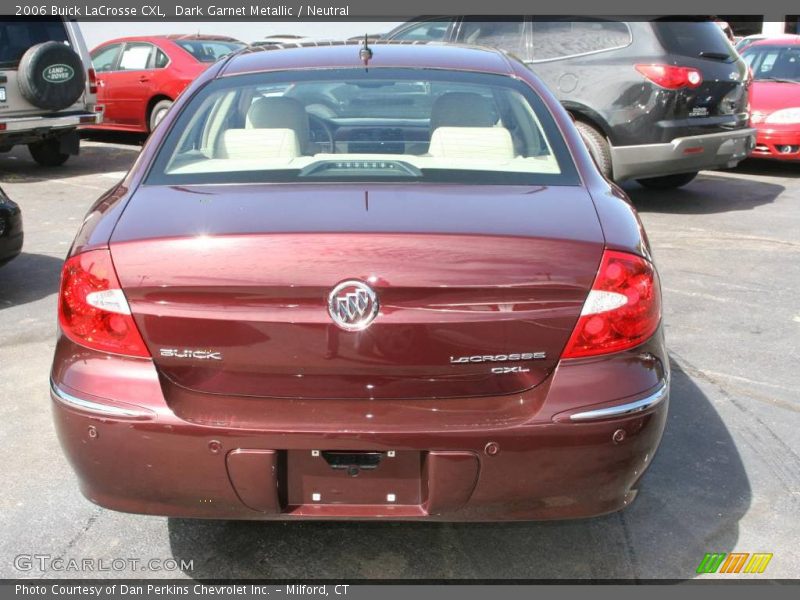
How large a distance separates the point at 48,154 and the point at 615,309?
1029 cm

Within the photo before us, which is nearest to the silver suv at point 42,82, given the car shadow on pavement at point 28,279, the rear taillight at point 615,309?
the car shadow on pavement at point 28,279

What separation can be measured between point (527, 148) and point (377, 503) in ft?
4.52

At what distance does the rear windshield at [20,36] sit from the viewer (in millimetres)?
9961

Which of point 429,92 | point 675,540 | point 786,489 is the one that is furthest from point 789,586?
point 429,92

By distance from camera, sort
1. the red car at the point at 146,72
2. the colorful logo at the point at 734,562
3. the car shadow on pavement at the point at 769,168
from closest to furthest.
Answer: the colorful logo at the point at 734,562 → the car shadow on pavement at the point at 769,168 → the red car at the point at 146,72

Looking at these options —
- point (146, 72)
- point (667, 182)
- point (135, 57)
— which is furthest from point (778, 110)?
point (135, 57)

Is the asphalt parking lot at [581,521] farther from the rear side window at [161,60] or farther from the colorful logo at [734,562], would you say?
the rear side window at [161,60]

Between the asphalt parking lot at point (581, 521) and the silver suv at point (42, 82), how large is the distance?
5056 mm

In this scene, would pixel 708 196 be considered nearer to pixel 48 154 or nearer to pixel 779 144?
pixel 779 144

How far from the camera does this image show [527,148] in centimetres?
315

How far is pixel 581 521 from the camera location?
3.10m

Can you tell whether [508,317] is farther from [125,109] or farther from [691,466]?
[125,109]

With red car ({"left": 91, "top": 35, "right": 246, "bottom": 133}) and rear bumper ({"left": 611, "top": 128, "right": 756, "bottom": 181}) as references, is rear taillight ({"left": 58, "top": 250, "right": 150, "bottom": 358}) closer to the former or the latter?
rear bumper ({"left": 611, "top": 128, "right": 756, "bottom": 181})

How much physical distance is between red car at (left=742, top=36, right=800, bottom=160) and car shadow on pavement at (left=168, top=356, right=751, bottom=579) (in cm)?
752
